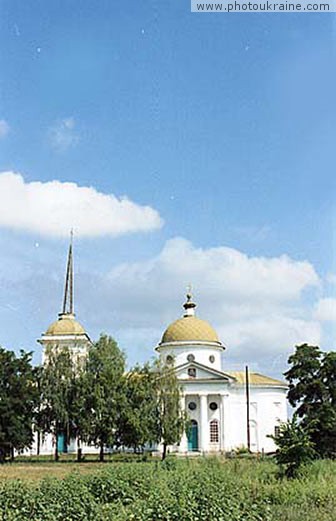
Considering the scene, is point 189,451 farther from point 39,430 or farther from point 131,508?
point 131,508

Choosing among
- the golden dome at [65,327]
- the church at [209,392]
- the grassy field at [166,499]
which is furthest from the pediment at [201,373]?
the grassy field at [166,499]

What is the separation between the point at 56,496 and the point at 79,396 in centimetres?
2994

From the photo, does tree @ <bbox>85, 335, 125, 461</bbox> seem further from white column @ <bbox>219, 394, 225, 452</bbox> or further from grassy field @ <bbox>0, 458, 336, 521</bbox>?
grassy field @ <bbox>0, 458, 336, 521</bbox>

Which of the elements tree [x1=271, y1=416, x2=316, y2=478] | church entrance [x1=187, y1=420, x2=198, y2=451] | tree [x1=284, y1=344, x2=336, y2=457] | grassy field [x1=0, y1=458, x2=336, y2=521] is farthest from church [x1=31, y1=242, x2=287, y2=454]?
grassy field [x1=0, y1=458, x2=336, y2=521]

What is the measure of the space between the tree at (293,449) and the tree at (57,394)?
24.6 m

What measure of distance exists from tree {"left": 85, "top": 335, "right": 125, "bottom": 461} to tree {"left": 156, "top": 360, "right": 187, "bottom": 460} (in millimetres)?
2485

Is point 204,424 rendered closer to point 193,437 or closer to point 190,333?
point 193,437

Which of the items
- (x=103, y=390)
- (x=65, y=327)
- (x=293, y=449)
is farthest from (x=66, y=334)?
(x=293, y=449)

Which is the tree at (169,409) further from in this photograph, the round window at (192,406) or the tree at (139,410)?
the round window at (192,406)

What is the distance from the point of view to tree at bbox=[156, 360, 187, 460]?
139ft

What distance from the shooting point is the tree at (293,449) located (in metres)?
19.1

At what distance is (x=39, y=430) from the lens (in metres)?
43.7

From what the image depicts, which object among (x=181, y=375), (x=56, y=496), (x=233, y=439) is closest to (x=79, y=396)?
(x=181, y=375)

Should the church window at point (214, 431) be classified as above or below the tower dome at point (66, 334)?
below
